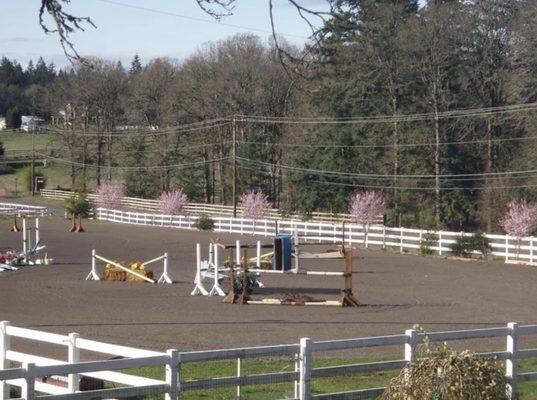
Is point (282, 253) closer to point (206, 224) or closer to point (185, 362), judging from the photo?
point (185, 362)

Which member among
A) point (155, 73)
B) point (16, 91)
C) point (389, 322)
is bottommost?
point (389, 322)

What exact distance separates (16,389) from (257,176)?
67242 millimetres

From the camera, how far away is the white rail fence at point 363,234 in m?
46.8

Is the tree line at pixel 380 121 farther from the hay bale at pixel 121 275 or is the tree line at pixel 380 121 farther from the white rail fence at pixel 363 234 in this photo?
the hay bale at pixel 121 275

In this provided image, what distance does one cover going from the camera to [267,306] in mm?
28359

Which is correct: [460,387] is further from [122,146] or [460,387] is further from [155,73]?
[122,146]

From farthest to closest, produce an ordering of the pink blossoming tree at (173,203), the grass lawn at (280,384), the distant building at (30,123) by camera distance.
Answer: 1. the pink blossoming tree at (173,203)
2. the grass lawn at (280,384)
3. the distant building at (30,123)

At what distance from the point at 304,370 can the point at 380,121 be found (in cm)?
5670

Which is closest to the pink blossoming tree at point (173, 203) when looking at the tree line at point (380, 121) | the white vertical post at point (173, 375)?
the tree line at point (380, 121)

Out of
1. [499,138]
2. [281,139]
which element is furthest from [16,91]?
[281,139]

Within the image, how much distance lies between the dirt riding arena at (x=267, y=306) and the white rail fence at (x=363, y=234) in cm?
245

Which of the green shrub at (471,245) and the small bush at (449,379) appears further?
the green shrub at (471,245)

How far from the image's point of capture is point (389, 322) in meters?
24.7

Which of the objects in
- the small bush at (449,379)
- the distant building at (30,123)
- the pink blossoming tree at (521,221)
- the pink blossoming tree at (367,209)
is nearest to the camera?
the distant building at (30,123)
